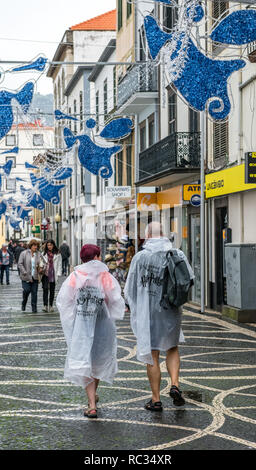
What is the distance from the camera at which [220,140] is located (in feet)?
68.8

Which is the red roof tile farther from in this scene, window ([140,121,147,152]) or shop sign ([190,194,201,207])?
shop sign ([190,194,201,207])

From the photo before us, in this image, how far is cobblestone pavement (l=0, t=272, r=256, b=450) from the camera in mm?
6680

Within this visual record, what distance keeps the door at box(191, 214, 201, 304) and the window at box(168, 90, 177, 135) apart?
4648 mm

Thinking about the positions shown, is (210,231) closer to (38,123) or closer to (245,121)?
(245,121)

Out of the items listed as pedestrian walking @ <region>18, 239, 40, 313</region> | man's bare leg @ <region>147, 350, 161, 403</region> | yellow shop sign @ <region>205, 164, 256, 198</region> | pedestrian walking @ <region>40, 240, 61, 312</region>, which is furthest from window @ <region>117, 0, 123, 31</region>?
man's bare leg @ <region>147, 350, 161, 403</region>

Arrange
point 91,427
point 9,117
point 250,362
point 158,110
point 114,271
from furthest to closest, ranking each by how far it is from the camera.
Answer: point 158,110 < point 114,271 < point 9,117 < point 250,362 < point 91,427

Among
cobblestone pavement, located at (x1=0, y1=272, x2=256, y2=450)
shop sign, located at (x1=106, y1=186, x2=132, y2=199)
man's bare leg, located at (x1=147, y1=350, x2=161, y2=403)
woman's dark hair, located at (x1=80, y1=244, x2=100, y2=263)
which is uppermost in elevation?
shop sign, located at (x1=106, y1=186, x2=132, y2=199)

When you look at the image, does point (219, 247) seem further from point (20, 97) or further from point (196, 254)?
point (20, 97)

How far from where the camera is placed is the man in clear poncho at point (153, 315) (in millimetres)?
8148

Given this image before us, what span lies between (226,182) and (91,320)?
38.3 ft

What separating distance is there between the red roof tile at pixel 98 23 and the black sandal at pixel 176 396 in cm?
4943
